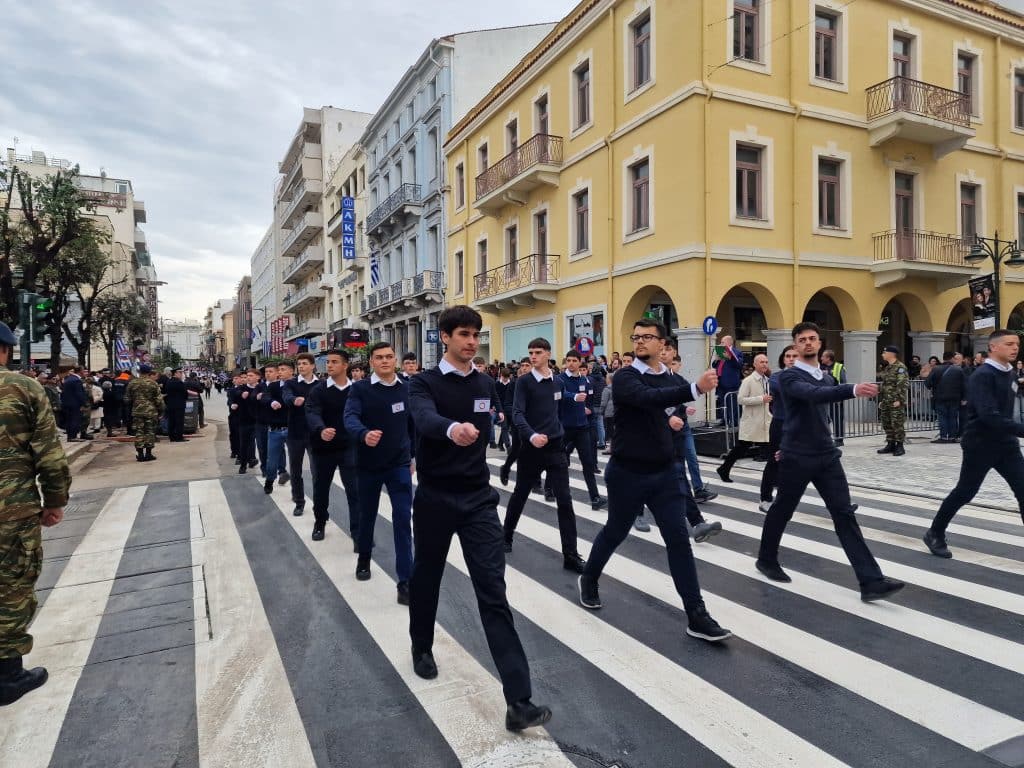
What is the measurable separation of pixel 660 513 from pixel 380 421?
247 centimetres

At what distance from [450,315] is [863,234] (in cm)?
1771

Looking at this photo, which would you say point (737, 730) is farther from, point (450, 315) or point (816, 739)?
point (450, 315)

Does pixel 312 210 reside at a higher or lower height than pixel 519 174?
higher

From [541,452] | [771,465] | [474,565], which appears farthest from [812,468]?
[771,465]

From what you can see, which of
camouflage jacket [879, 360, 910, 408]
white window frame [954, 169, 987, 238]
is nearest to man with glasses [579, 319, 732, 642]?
camouflage jacket [879, 360, 910, 408]

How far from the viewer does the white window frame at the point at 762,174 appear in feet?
52.6

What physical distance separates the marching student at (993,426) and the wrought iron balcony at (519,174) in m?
17.2

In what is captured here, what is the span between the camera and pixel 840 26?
17.1 meters

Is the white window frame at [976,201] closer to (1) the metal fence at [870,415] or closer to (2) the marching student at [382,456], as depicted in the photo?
(1) the metal fence at [870,415]

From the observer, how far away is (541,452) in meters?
5.94

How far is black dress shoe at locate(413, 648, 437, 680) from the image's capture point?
3.57 m

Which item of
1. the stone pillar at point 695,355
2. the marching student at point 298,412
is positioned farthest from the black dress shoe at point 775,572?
the stone pillar at point 695,355

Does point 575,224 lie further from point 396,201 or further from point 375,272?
point 375,272

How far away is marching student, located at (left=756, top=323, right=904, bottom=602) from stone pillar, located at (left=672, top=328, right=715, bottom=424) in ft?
35.9
